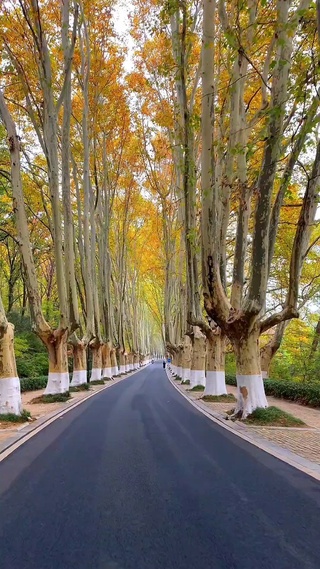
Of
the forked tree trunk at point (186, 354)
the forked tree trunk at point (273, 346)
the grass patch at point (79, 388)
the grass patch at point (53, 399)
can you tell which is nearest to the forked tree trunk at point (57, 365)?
the grass patch at point (53, 399)

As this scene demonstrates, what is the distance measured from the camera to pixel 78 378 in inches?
859

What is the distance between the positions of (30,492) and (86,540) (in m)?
1.55

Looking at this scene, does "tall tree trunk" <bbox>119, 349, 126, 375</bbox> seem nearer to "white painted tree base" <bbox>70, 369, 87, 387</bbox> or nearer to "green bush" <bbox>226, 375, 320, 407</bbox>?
"white painted tree base" <bbox>70, 369, 87, 387</bbox>

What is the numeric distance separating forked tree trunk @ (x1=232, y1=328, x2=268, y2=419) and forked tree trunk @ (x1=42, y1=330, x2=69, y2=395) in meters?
7.56

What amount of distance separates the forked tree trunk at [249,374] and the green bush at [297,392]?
5030mm

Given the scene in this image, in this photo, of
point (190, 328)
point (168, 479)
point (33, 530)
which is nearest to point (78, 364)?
point (190, 328)

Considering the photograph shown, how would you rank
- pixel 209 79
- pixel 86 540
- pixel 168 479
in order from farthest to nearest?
pixel 209 79 < pixel 168 479 < pixel 86 540

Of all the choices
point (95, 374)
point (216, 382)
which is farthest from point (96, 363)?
point (216, 382)

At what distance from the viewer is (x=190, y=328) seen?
22.2 meters

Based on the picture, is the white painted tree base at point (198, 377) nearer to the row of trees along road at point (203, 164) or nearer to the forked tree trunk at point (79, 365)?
the row of trees along road at point (203, 164)

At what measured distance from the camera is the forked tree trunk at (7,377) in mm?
10141

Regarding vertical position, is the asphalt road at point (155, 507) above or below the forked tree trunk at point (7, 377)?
below

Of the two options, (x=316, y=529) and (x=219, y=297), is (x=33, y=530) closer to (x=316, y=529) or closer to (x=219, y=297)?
(x=316, y=529)

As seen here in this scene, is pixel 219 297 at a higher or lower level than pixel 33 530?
higher
